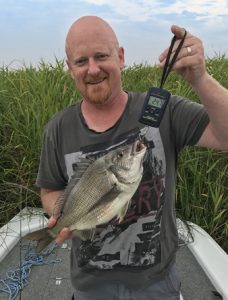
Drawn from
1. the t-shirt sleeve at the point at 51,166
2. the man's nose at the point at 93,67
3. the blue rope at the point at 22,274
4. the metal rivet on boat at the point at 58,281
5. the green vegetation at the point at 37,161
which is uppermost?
the man's nose at the point at 93,67

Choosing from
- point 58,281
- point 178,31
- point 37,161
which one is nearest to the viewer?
point 178,31

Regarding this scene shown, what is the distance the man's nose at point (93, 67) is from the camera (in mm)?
1878

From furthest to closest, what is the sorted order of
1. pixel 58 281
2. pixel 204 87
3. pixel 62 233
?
pixel 58 281 → pixel 62 233 → pixel 204 87

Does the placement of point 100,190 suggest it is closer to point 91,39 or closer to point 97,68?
point 97,68

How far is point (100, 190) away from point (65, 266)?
1846 millimetres

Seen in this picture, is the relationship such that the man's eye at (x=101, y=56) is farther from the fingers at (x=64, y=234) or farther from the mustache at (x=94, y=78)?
the fingers at (x=64, y=234)

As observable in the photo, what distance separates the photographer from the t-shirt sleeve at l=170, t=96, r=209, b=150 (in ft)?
6.24

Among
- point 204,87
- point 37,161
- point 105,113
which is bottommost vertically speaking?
point 37,161

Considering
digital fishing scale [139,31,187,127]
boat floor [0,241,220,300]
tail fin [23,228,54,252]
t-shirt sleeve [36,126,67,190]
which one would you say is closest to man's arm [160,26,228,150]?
digital fishing scale [139,31,187,127]

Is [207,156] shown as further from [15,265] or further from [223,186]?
[15,265]

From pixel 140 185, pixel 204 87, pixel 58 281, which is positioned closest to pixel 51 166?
pixel 140 185

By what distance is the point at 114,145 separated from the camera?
1.94 meters

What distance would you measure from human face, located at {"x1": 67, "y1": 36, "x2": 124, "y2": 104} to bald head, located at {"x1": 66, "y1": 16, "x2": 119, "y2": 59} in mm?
11

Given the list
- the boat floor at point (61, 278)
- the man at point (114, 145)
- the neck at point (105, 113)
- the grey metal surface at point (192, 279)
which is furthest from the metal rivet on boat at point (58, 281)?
the neck at point (105, 113)
